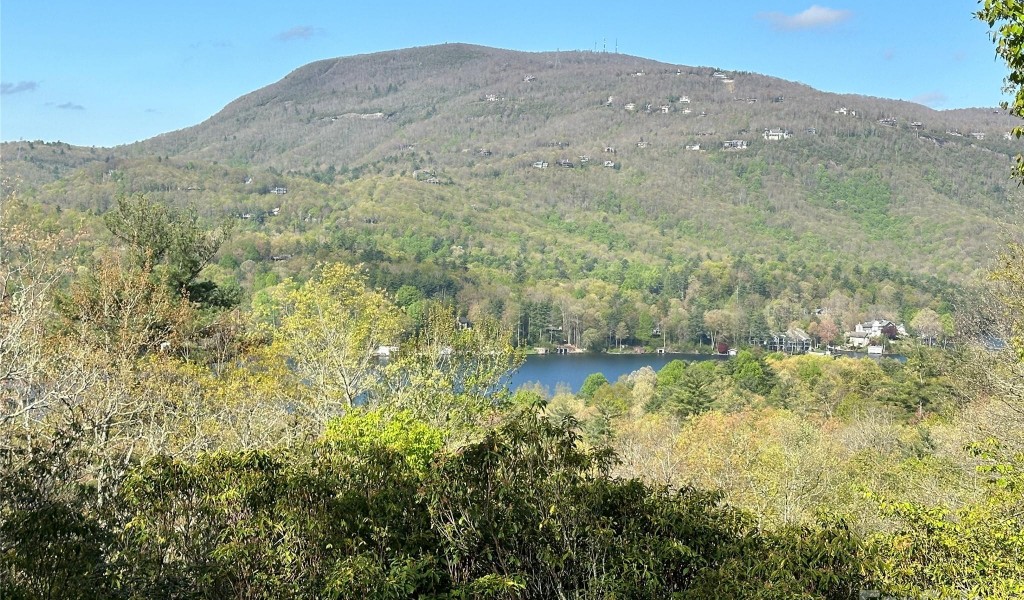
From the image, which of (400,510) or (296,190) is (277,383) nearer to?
(400,510)

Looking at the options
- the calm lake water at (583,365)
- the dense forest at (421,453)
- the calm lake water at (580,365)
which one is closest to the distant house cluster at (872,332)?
the calm lake water at (583,365)

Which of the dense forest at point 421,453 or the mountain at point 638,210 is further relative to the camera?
the mountain at point 638,210

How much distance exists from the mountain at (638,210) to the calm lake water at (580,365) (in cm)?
561

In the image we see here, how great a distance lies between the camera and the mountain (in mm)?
90188

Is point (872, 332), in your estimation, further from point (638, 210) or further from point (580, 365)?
point (638, 210)

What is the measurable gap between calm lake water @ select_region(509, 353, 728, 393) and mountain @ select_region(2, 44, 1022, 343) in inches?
221

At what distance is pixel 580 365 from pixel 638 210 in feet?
282

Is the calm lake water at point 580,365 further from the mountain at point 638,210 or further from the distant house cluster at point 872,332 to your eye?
the distant house cluster at point 872,332

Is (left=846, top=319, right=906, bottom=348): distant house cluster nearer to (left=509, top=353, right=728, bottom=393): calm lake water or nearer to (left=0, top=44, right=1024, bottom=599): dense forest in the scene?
(left=509, top=353, right=728, bottom=393): calm lake water

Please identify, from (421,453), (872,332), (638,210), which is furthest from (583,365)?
(638,210)

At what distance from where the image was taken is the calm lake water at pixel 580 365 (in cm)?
6069

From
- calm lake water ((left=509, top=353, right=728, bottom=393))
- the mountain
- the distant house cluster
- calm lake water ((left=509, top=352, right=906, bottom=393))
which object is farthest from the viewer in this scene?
the mountain

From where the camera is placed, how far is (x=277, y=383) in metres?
13.2

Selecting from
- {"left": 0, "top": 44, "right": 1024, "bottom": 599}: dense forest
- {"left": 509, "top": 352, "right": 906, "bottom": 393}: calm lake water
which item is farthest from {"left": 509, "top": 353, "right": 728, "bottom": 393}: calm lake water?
{"left": 0, "top": 44, "right": 1024, "bottom": 599}: dense forest
